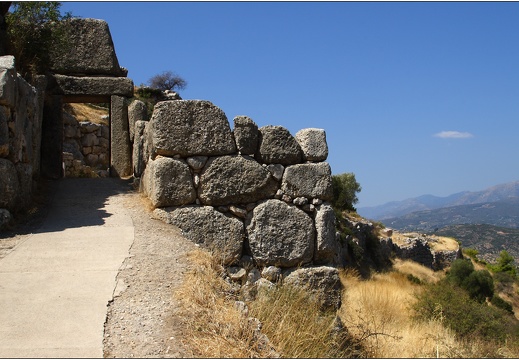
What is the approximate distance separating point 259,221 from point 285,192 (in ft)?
1.58

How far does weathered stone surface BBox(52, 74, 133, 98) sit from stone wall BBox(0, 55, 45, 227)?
2.11 m

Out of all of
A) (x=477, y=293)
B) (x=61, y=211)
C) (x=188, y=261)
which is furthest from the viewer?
(x=477, y=293)

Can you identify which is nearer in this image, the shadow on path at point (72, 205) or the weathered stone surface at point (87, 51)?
the shadow on path at point (72, 205)

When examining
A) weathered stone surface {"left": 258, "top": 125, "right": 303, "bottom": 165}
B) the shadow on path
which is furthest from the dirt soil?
weathered stone surface {"left": 258, "top": 125, "right": 303, "bottom": 165}

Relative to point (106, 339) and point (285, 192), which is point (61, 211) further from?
point (106, 339)

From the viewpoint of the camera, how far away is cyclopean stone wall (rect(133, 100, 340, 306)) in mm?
5926

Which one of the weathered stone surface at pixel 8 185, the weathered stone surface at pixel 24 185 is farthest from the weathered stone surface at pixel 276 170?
the weathered stone surface at pixel 24 185

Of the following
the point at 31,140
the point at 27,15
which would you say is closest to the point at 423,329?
the point at 31,140

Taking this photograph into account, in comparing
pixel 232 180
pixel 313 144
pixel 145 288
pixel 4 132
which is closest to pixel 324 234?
pixel 313 144

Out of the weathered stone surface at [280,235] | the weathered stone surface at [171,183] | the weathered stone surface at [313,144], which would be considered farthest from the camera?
the weathered stone surface at [313,144]

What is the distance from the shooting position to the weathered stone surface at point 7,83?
5.83 m

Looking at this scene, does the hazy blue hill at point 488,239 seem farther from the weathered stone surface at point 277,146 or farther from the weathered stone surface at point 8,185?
the weathered stone surface at point 8,185

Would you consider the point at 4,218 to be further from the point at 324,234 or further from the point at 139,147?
the point at 324,234

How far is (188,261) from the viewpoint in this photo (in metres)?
5.07
